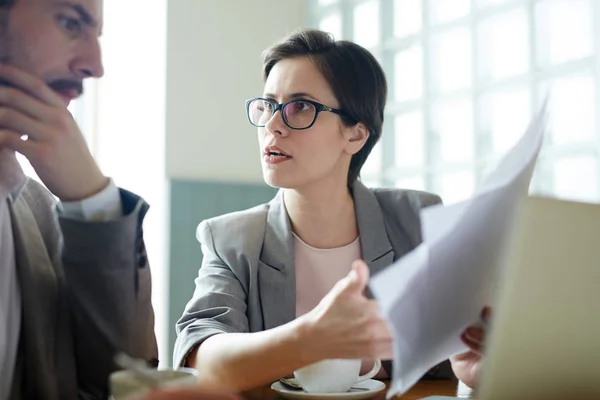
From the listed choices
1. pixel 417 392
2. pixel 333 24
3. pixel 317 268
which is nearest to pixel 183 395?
pixel 417 392

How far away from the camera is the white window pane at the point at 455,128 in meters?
2.26

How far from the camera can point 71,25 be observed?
584mm

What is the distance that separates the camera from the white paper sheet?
0.48m

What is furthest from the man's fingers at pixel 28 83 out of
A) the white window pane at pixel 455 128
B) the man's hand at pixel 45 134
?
the white window pane at pixel 455 128

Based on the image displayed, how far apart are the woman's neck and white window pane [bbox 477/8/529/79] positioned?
1.02m

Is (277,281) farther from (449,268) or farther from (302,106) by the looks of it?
(449,268)

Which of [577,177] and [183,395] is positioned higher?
[577,177]

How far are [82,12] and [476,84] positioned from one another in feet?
6.03

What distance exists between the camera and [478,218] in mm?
521

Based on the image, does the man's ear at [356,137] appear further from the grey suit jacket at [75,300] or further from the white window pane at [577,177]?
the grey suit jacket at [75,300]

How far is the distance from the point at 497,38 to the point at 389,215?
3.67 feet

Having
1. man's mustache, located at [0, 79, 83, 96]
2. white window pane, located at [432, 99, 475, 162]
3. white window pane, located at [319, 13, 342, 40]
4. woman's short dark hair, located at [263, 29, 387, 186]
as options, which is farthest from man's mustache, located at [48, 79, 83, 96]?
white window pane, located at [319, 13, 342, 40]

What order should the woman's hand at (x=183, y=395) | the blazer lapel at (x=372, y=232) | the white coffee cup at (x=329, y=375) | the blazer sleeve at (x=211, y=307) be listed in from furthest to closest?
the blazer lapel at (x=372, y=232) → the blazer sleeve at (x=211, y=307) → the white coffee cup at (x=329, y=375) → the woman's hand at (x=183, y=395)

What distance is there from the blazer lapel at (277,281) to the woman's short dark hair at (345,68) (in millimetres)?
330
